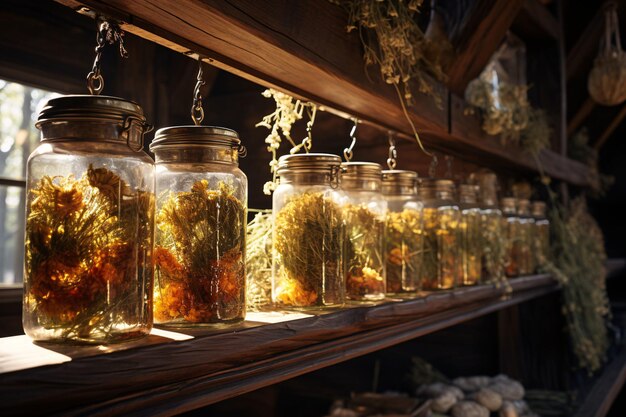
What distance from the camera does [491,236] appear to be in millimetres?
1681

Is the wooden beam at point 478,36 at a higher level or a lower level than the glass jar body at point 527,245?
higher

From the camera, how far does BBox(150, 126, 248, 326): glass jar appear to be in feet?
2.33

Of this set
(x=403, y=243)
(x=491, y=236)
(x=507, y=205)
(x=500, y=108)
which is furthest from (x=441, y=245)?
(x=507, y=205)

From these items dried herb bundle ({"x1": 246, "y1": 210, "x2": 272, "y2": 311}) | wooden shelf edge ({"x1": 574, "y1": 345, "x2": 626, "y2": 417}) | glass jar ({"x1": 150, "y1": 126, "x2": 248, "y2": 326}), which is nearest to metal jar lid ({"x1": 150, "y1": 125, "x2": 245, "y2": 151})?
glass jar ({"x1": 150, "y1": 126, "x2": 248, "y2": 326})

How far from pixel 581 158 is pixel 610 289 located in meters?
1.89

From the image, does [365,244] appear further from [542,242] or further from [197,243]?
[542,242]

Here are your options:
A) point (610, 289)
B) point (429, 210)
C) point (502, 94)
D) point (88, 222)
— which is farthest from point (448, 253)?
point (610, 289)

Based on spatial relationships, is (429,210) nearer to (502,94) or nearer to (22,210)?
(502,94)

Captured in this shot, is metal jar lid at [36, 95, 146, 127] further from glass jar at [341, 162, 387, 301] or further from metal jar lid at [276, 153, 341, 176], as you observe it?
glass jar at [341, 162, 387, 301]

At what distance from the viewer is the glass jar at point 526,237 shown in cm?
210

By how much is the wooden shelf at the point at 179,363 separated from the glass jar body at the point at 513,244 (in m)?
1.07

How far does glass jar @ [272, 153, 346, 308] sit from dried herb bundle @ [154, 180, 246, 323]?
19 cm

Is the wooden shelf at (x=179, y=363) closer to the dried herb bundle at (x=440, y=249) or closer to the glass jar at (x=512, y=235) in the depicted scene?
the dried herb bundle at (x=440, y=249)

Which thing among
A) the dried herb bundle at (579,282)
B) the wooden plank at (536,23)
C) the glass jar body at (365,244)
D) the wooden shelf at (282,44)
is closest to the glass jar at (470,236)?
the wooden shelf at (282,44)
